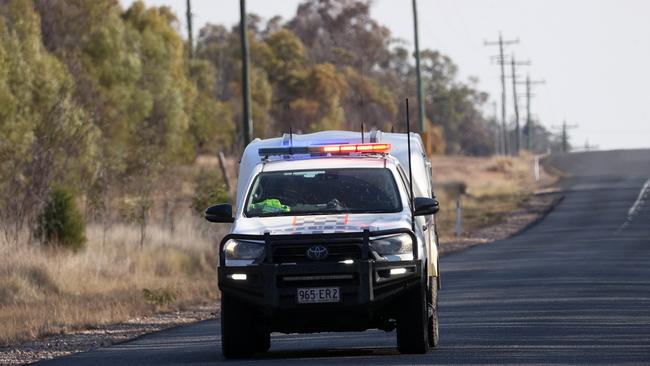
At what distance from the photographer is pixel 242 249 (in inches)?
557

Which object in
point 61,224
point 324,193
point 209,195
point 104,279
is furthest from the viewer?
point 209,195

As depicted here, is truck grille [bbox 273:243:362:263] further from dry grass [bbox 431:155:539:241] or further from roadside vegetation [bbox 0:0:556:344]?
dry grass [bbox 431:155:539:241]

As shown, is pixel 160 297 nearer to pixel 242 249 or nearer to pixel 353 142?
pixel 353 142

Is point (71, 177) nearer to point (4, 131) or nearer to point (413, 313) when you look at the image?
point (4, 131)

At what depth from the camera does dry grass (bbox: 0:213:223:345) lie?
21.2 m

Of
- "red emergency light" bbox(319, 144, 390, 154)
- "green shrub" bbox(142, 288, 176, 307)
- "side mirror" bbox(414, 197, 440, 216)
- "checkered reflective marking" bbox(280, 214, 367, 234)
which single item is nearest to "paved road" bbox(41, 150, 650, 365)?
"checkered reflective marking" bbox(280, 214, 367, 234)

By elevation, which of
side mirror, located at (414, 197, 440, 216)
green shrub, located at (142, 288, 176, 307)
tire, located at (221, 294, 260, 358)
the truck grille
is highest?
side mirror, located at (414, 197, 440, 216)

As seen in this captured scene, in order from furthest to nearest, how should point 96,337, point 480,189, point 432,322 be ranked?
point 480,189
point 96,337
point 432,322

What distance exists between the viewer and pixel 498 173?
9138 centimetres

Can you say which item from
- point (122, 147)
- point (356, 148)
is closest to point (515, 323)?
point (356, 148)

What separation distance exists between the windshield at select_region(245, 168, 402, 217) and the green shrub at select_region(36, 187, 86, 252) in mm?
16144

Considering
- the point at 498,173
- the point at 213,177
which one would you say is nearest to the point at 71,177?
the point at 213,177

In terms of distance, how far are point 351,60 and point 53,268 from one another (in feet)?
268

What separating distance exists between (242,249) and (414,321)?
65.6 inches
